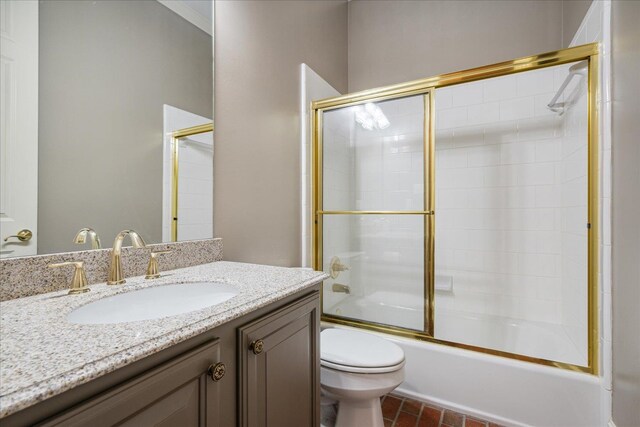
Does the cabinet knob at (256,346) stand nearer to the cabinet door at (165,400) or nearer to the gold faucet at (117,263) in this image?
the cabinet door at (165,400)

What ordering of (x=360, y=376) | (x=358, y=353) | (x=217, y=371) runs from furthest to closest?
(x=358, y=353) < (x=360, y=376) < (x=217, y=371)

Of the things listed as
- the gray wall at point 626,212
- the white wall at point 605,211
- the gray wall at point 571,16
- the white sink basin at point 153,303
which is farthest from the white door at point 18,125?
the gray wall at point 571,16

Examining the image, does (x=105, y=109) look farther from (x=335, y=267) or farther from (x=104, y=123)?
(x=335, y=267)

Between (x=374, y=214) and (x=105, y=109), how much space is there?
157 cm

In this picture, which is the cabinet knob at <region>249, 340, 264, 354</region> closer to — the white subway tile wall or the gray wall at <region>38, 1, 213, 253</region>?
the gray wall at <region>38, 1, 213, 253</region>

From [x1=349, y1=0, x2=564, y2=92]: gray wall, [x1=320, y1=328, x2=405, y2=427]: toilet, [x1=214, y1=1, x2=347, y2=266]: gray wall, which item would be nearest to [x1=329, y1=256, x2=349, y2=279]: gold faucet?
[x1=214, y1=1, x2=347, y2=266]: gray wall

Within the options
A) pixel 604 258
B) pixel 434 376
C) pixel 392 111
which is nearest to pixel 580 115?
pixel 604 258

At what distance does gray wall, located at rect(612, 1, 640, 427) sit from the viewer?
1.13 metres

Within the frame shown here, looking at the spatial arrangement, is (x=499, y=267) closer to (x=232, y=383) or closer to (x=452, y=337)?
(x=452, y=337)

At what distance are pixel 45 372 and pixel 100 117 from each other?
2.86 ft

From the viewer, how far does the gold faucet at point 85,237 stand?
933mm

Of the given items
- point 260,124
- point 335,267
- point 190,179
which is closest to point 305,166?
point 260,124

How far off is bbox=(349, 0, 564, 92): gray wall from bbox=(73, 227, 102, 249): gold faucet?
2.34 m

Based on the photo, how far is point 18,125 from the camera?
85 centimetres
